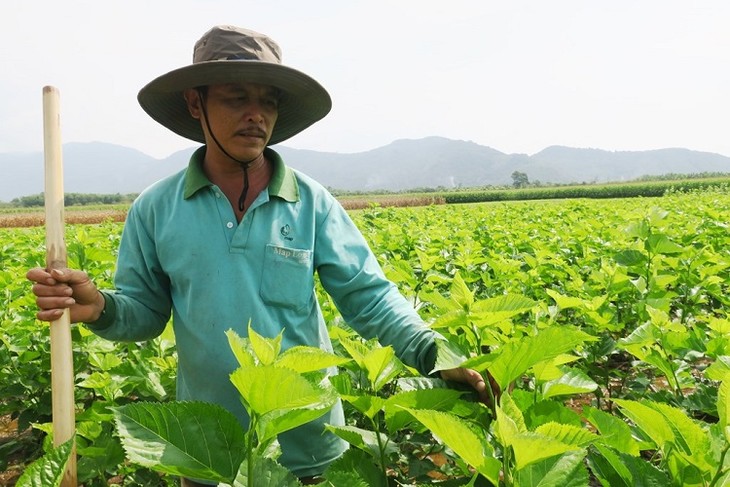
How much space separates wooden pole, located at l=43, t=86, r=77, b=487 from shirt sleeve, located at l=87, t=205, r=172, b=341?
446mm

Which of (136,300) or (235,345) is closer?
(235,345)

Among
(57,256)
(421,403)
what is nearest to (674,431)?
(421,403)

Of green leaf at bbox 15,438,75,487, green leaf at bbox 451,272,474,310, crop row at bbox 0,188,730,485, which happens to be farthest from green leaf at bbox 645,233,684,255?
green leaf at bbox 15,438,75,487

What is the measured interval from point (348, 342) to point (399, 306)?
589 millimetres

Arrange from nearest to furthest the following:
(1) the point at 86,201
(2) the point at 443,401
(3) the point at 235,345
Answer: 1. (3) the point at 235,345
2. (2) the point at 443,401
3. (1) the point at 86,201

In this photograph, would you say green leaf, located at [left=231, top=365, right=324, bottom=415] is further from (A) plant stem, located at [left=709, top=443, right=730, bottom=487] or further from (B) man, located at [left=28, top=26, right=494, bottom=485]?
(B) man, located at [left=28, top=26, right=494, bottom=485]

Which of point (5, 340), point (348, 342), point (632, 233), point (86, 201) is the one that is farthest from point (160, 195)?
point (86, 201)

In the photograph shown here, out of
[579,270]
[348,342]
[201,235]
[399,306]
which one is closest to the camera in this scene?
[348,342]

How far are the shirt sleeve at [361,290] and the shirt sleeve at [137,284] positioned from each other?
0.58 metres

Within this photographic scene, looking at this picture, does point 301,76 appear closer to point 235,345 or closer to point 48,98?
point 48,98

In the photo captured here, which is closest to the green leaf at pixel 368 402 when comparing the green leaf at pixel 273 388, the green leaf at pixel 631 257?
the green leaf at pixel 273 388

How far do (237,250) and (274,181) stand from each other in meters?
0.27

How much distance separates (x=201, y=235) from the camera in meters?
1.92

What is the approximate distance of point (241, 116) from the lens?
190 cm
